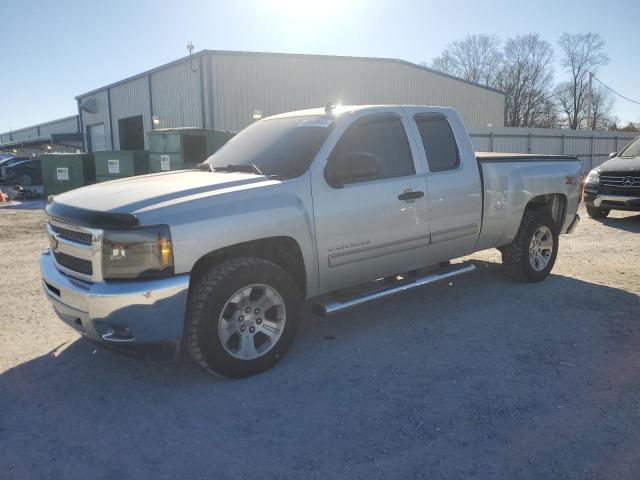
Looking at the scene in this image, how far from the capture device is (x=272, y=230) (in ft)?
11.9

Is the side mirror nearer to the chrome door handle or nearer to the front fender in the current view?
the front fender

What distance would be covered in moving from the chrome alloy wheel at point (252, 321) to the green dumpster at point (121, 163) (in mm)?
13744

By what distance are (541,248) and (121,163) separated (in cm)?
1393

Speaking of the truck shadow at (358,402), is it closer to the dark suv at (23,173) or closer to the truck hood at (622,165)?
the truck hood at (622,165)

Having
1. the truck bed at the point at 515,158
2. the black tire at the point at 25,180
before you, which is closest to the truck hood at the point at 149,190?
the truck bed at the point at 515,158

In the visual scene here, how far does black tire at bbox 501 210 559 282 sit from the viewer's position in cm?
Result: 572

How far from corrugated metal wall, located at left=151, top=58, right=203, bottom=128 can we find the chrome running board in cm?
1743

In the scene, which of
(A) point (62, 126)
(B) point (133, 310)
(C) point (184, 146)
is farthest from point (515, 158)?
(A) point (62, 126)

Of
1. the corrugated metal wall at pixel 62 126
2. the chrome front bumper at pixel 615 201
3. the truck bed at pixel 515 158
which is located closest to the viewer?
the truck bed at pixel 515 158

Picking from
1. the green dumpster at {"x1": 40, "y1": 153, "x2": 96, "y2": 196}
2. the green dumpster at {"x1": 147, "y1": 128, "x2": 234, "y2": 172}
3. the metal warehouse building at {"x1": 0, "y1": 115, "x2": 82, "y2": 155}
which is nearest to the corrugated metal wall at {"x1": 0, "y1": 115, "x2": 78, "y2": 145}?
the metal warehouse building at {"x1": 0, "y1": 115, "x2": 82, "y2": 155}

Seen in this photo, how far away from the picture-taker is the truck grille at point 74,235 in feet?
11.0

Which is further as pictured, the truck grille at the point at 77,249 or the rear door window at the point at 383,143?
the rear door window at the point at 383,143

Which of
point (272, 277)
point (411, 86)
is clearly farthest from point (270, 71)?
point (272, 277)

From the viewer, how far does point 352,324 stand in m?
4.79
